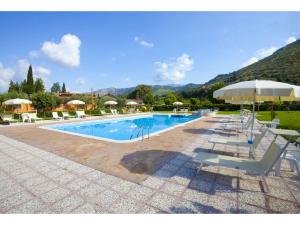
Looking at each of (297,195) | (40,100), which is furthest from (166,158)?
(40,100)

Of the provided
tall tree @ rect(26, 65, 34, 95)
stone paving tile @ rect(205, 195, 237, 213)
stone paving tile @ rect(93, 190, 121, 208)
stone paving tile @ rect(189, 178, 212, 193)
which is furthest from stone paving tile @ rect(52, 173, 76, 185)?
tall tree @ rect(26, 65, 34, 95)

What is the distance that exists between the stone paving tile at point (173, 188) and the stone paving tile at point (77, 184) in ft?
5.31

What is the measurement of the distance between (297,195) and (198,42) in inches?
416

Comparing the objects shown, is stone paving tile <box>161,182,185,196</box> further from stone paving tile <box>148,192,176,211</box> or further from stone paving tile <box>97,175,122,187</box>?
stone paving tile <box>97,175,122,187</box>

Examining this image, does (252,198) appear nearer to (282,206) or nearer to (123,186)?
(282,206)

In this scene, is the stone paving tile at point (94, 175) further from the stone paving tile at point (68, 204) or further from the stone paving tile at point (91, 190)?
Answer: the stone paving tile at point (68, 204)

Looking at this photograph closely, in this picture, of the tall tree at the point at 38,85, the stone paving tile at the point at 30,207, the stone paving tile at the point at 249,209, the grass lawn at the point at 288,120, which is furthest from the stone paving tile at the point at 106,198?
the tall tree at the point at 38,85

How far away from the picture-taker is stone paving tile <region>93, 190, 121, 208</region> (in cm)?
319

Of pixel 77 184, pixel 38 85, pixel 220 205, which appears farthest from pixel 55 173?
pixel 38 85

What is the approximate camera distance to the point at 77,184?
3.92 meters

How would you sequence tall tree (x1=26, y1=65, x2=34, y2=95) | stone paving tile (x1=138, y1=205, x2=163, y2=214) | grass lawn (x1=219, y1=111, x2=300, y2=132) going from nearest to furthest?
1. stone paving tile (x1=138, y1=205, x2=163, y2=214)
2. grass lawn (x1=219, y1=111, x2=300, y2=132)
3. tall tree (x1=26, y1=65, x2=34, y2=95)

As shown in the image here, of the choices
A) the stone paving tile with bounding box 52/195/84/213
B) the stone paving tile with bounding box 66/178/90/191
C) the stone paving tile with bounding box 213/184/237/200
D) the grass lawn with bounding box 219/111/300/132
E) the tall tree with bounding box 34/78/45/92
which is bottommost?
the grass lawn with bounding box 219/111/300/132

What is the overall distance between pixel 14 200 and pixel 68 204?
1.02 metres

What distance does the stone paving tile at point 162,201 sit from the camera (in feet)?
10.2
